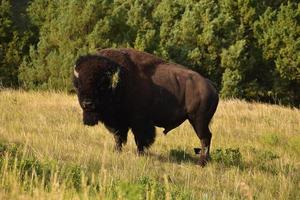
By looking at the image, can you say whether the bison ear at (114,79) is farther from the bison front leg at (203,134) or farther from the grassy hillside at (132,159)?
the bison front leg at (203,134)

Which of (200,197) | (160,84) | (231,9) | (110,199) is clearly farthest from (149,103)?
(231,9)

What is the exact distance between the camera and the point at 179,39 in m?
27.9

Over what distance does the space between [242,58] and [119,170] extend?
822 inches

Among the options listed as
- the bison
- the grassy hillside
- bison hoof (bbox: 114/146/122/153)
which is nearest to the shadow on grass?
the grassy hillside

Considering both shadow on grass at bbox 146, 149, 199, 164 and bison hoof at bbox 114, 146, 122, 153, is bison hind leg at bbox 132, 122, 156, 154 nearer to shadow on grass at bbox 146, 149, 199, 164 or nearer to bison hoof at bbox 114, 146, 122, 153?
shadow on grass at bbox 146, 149, 199, 164

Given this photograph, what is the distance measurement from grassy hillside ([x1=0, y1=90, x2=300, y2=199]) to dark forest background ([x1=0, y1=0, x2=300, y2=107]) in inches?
314

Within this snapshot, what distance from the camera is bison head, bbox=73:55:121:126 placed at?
877 centimetres

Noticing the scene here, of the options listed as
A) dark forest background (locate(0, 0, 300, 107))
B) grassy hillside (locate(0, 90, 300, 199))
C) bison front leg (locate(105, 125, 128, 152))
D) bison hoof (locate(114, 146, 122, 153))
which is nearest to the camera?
grassy hillside (locate(0, 90, 300, 199))

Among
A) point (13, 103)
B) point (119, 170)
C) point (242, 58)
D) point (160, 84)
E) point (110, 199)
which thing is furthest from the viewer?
point (242, 58)

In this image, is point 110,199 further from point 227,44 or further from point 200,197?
point 227,44

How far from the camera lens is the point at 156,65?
1003cm

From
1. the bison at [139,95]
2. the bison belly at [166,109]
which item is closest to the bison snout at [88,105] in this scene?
the bison at [139,95]

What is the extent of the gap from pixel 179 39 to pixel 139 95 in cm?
1867

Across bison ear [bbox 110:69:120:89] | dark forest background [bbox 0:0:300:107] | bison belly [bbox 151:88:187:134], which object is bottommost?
dark forest background [bbox 0:0:300:107]
